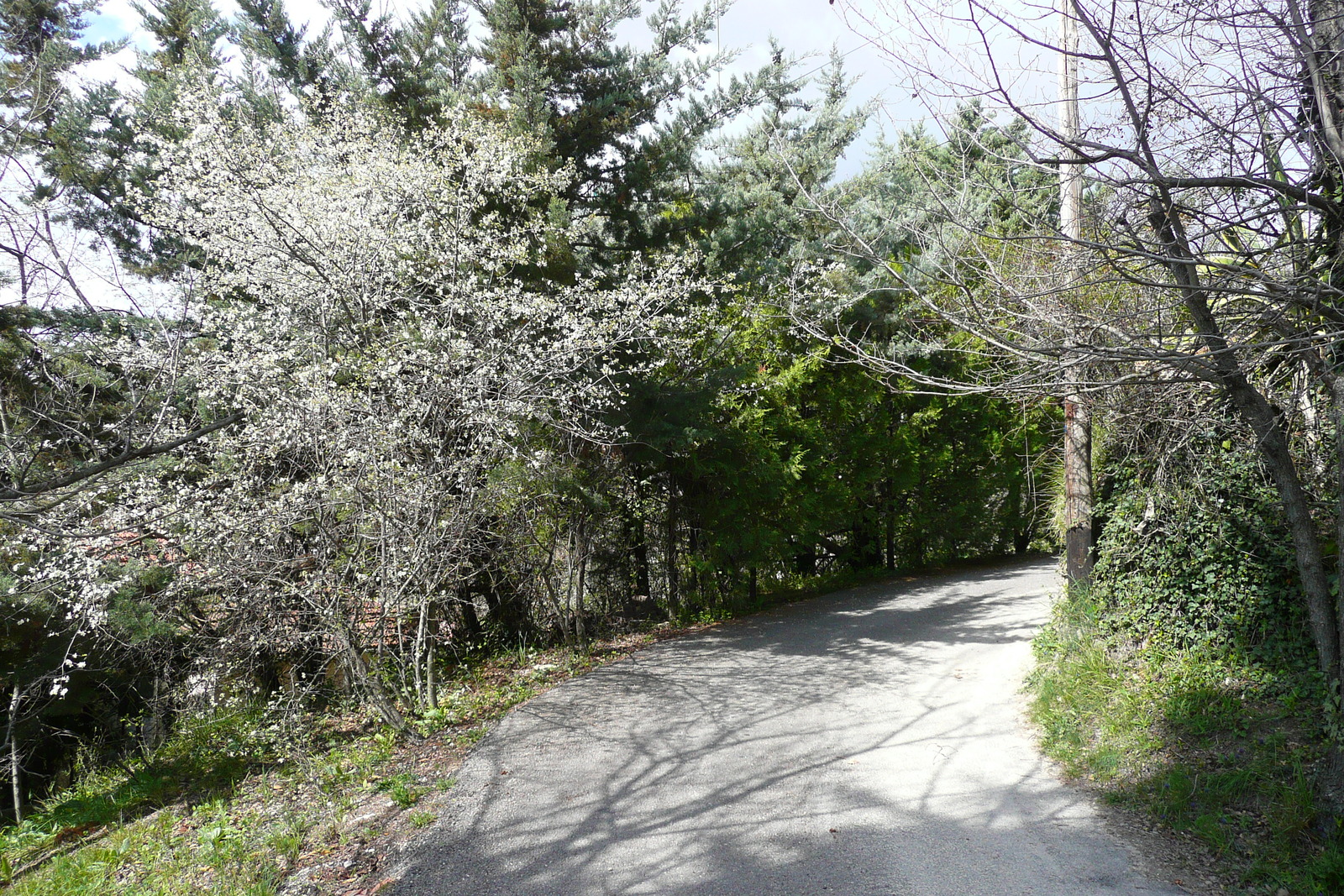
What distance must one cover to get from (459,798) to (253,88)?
27.1 ft

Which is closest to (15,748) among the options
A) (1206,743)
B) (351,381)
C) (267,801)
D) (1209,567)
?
(267,801)

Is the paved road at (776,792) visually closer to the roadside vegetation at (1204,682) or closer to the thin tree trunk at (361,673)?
the roadside vegetation at (1204,682)

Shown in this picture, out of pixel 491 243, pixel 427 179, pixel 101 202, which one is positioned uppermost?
pixel 101 202

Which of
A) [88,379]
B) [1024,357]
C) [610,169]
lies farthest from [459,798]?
[610,169]

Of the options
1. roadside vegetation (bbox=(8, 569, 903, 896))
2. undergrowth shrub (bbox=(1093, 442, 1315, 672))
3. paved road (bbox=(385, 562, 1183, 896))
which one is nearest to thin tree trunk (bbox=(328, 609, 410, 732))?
roadside vegetation (bbox=(8, 569, 903, 896))

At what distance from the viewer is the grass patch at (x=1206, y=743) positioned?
13.2ft

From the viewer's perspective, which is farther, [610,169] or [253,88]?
[610,169]

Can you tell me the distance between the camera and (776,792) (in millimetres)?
5047

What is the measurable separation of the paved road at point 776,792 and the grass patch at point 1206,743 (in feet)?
1.32

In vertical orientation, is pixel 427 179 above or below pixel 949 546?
above

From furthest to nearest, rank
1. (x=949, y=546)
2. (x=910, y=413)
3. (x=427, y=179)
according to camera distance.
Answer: (x=949, y=546) → (x=910, y=413) → (x=427, y=179)

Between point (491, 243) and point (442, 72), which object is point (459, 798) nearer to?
point (491, 243)

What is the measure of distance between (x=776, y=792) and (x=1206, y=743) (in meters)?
2.78

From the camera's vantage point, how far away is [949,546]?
53.4 ft
